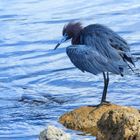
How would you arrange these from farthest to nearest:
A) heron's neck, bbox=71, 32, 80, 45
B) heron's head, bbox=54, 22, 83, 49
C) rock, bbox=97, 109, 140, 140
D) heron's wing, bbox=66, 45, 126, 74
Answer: heron's head, bbox=54, 22, 83, 49
heron's neck, bbox=71, 32, 80, 45
heron's wing, bbox=66, 45, 126, 74
rock, bbox=97, 109, 140, 140

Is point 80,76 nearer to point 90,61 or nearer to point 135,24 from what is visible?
point 90,61

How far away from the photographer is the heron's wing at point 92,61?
895 centimetres

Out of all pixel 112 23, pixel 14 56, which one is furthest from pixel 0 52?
pixel 112 23

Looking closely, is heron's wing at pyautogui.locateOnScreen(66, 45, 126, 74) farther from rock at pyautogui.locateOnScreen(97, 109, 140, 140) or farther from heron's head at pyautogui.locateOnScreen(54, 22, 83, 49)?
rock at pyautogui.locateOnScreen(97, 109, 140, 140)

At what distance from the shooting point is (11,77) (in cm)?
1174

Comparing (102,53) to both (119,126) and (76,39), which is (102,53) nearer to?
(76,39)

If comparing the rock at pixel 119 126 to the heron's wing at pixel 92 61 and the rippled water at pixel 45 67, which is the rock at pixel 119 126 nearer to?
the rippled water at pixel 45 67

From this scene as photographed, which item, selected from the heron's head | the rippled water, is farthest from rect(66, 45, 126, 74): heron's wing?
the rippled water

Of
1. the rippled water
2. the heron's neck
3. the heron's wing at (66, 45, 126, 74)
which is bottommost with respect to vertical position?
the rippled water

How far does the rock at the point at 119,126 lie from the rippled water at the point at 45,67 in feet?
2.65

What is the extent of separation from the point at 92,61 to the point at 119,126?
6.54ft

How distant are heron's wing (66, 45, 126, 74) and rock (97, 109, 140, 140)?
1528mm

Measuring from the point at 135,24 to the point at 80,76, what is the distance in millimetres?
3595

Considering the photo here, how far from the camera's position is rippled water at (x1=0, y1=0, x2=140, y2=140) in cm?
962
